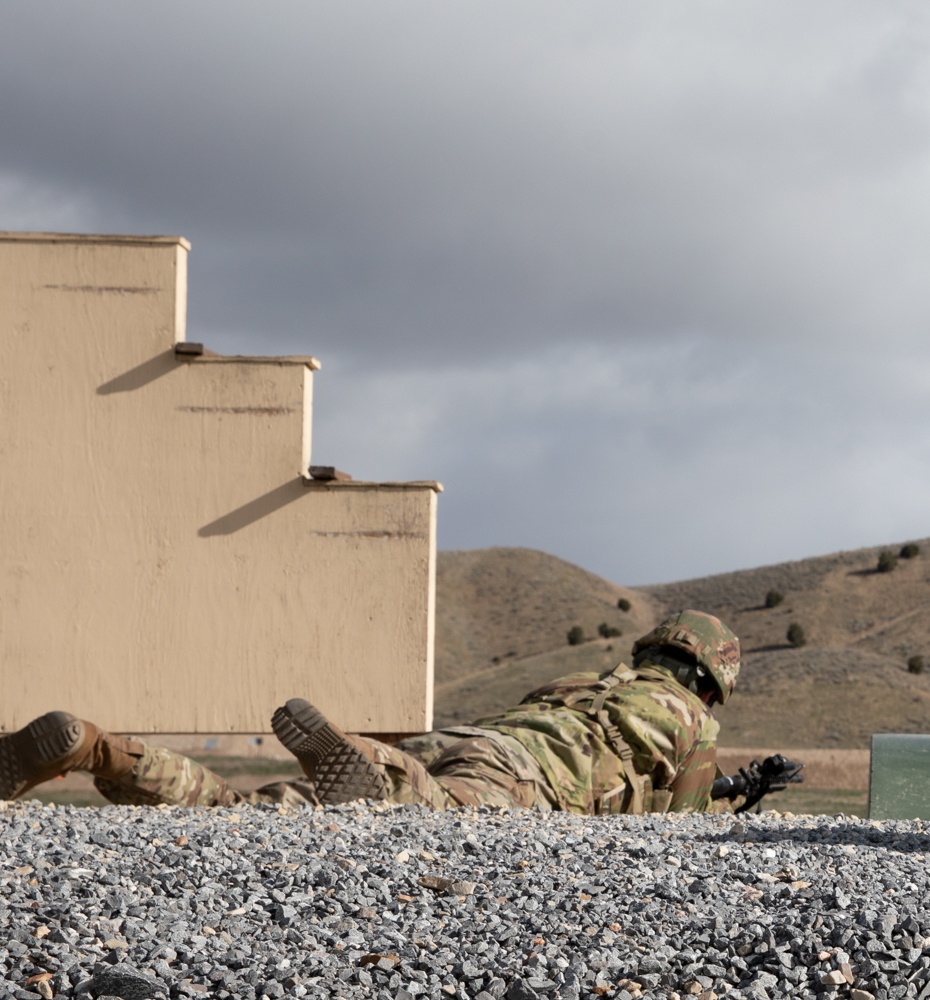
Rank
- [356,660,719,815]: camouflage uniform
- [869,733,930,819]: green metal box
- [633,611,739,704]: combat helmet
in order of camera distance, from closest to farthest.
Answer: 1. [356,660,719,815]: camouflage uniform
2. [869,733,930,819]: green metal box
3. [633,611,739,704]: combat helmet

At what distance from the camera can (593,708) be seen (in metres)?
7.43

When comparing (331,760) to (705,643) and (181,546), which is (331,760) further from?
(181,546)

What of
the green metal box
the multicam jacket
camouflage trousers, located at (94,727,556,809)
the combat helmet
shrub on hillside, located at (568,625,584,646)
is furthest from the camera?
shrub on hillside, located at (568,625,584,646)

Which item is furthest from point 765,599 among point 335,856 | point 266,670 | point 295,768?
point 335,856

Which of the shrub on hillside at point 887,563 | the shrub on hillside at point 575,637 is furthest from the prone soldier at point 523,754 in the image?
the shrub on hillside at point 887,563

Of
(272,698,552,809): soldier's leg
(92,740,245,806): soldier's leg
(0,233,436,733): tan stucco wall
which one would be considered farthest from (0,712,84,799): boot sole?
(0,233,436,733): tan stucco wall

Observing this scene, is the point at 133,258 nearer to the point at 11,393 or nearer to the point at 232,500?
the point at 11,393

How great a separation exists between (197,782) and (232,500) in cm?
358

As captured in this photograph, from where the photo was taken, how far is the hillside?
107 feet

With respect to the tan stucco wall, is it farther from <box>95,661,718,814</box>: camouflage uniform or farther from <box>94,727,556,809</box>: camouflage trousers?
<box>94,727,556,809</box>: camouflage trousers

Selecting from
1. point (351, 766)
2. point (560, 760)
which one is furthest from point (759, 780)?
point (351, 766)

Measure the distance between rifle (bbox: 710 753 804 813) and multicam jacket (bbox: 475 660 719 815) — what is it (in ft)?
1.19

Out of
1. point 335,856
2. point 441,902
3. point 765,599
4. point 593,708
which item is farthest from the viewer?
point 765,599

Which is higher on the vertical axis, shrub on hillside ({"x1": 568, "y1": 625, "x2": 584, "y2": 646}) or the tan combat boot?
the tan combat boot
